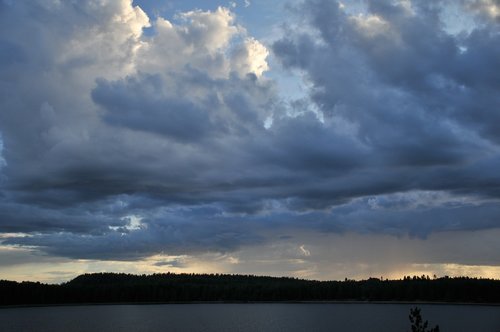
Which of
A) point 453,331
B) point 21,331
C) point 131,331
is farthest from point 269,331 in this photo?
point 21,331

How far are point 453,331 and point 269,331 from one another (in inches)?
1634

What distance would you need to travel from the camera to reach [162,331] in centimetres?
12850

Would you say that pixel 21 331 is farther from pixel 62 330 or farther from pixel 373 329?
pixel 373 329

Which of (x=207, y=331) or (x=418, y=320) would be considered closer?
(x=418, y=320)

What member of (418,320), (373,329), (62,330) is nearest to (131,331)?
(62,330)

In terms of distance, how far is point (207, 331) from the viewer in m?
130

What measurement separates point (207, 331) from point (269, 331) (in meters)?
14.9

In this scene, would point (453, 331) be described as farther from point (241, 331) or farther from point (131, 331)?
point (131, 331)

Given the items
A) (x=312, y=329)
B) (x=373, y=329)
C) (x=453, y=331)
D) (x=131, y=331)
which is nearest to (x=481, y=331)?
(x=453, y=331)

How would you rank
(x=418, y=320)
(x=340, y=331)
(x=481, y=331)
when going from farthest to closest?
(x=340, y=331)
(x=481, y=331)
(x=418, y=320)

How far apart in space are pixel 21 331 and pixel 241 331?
5385 centimetres

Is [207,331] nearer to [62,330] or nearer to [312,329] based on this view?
[312,329]

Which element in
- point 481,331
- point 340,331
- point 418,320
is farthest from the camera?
point 340,331

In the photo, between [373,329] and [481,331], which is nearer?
[481,331]
